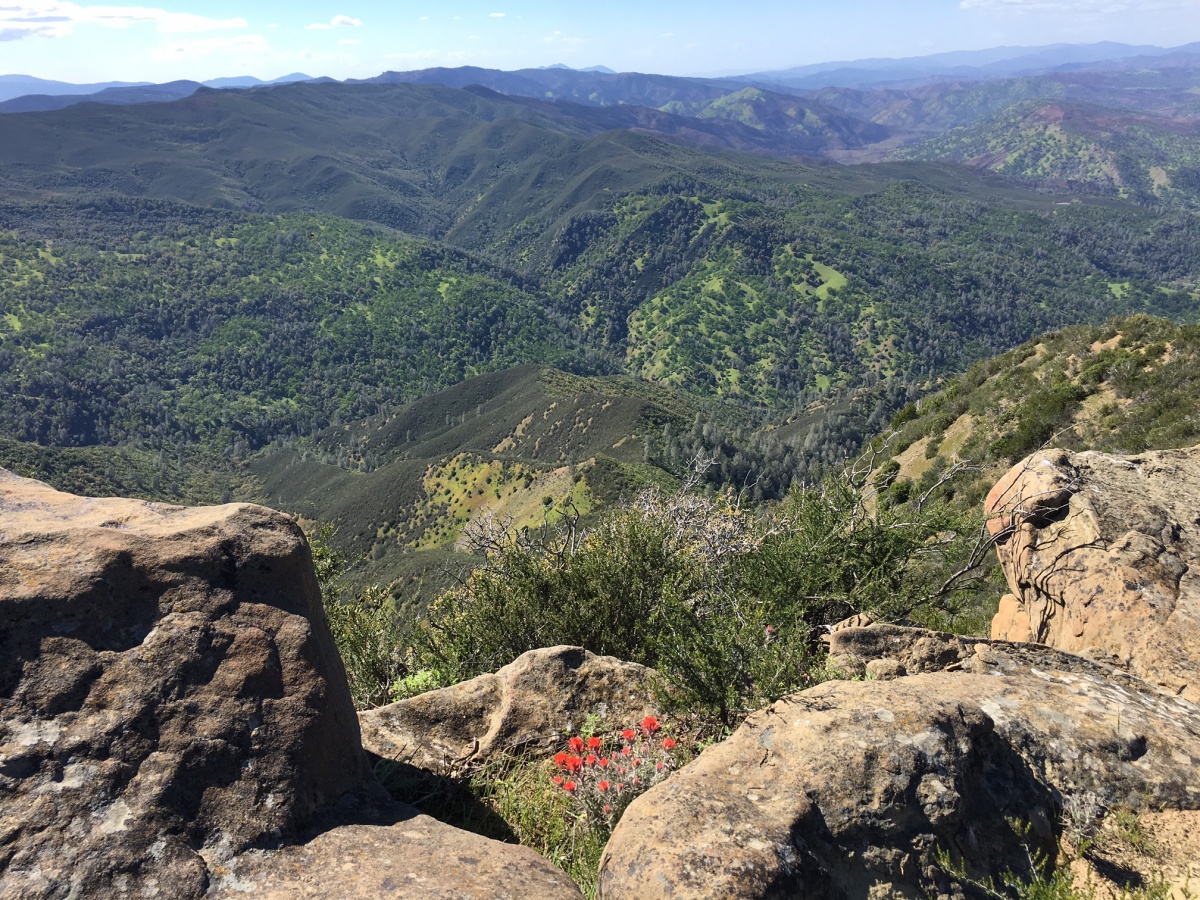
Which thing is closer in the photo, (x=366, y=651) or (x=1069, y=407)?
(x=366, y=651)

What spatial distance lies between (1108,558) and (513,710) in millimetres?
10907

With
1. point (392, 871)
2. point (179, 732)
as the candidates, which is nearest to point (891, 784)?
point (392, 871)

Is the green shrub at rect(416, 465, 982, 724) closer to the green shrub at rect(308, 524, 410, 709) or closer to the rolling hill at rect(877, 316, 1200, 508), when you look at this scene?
the green shrub at rect(308, 524, 410, 709)

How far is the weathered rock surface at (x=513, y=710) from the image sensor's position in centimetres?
897

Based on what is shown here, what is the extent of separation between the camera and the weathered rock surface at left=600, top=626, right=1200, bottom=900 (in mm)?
5543

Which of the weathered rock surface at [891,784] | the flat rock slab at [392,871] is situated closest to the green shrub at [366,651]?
the flat rock slab at [392,871]

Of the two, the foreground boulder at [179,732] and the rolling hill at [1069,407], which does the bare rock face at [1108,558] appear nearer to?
the rolling hill at [1069,407]

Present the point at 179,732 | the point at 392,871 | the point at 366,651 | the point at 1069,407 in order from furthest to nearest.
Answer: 1. the point at 1069,407
2. the point at 366,651
3. the point at 179,732
4. the point at 392,871

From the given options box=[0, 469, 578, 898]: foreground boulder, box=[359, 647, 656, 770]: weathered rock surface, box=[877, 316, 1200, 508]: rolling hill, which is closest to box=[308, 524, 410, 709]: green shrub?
box=[359, 647, 656, 770]: weathered rock surface

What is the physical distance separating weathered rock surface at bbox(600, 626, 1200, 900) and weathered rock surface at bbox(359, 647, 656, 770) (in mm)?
2744

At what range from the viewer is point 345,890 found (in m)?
5.41

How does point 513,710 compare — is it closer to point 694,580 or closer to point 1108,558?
point 694,580

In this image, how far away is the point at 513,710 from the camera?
374 inches

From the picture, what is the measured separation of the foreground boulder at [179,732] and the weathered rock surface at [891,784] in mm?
1288
